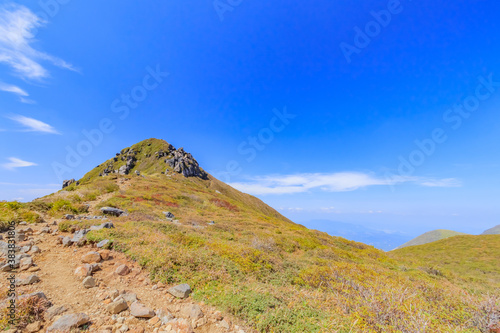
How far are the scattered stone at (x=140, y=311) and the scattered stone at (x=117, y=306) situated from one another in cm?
19

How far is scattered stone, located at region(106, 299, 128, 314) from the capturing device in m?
4.80

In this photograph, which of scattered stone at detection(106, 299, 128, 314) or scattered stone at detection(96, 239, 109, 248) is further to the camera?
scattered stone at detection(96, 239, 109, 248)

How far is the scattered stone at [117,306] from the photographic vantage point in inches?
189

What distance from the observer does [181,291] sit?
586 centimetres

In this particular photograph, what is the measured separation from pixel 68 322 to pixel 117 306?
0.93 meters

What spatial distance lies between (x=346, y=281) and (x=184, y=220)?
15.6 metres

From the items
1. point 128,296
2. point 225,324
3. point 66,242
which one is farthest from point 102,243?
point 225,324

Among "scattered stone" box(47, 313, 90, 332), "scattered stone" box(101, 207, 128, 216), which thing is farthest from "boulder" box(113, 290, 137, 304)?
"scattered stone" box(101, 207, 128, 216)

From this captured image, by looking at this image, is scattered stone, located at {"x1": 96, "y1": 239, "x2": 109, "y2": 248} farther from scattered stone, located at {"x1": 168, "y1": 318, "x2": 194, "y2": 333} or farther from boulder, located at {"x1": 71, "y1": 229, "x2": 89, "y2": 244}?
scattered stone, located at {"x1": 168, "y1": 318, "x2": 194, "y2": 333}

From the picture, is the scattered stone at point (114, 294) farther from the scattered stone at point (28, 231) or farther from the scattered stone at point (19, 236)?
the scattered stone at point (28, 231)

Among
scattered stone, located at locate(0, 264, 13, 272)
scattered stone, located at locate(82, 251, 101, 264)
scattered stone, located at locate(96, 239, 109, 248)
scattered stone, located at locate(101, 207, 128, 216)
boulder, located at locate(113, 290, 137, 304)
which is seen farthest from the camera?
scattered stone, located at locate(101, 207, 128, 216)

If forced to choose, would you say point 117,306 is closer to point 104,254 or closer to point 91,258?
point 91,258

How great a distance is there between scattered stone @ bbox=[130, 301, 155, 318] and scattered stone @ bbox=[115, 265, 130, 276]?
228cm

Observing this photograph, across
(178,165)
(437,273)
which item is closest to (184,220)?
(437,273)
